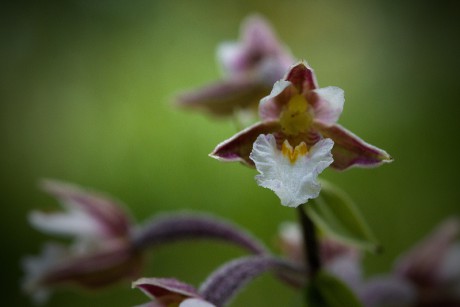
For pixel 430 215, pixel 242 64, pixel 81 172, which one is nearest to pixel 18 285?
pixel 81 172

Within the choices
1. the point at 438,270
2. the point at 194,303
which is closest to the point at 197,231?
the point at 194,303

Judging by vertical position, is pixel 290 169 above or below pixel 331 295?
above

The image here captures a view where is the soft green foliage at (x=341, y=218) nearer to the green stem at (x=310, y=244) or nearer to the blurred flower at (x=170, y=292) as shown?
the green stem at (x=310, y=244)

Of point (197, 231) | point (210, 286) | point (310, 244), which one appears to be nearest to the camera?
point (210, 286)

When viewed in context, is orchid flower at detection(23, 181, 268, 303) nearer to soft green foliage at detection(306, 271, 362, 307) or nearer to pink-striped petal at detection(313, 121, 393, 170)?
soft green foliage at detection(306, 271, 362, 307)

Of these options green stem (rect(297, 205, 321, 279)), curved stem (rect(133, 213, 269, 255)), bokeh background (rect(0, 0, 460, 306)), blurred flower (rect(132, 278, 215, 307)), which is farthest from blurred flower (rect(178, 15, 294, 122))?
bokeh background (rect(0, 0, 460, 306))

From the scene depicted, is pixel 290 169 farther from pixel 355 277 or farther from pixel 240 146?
pixel 355 277

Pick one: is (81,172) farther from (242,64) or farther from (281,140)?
(281,140)
